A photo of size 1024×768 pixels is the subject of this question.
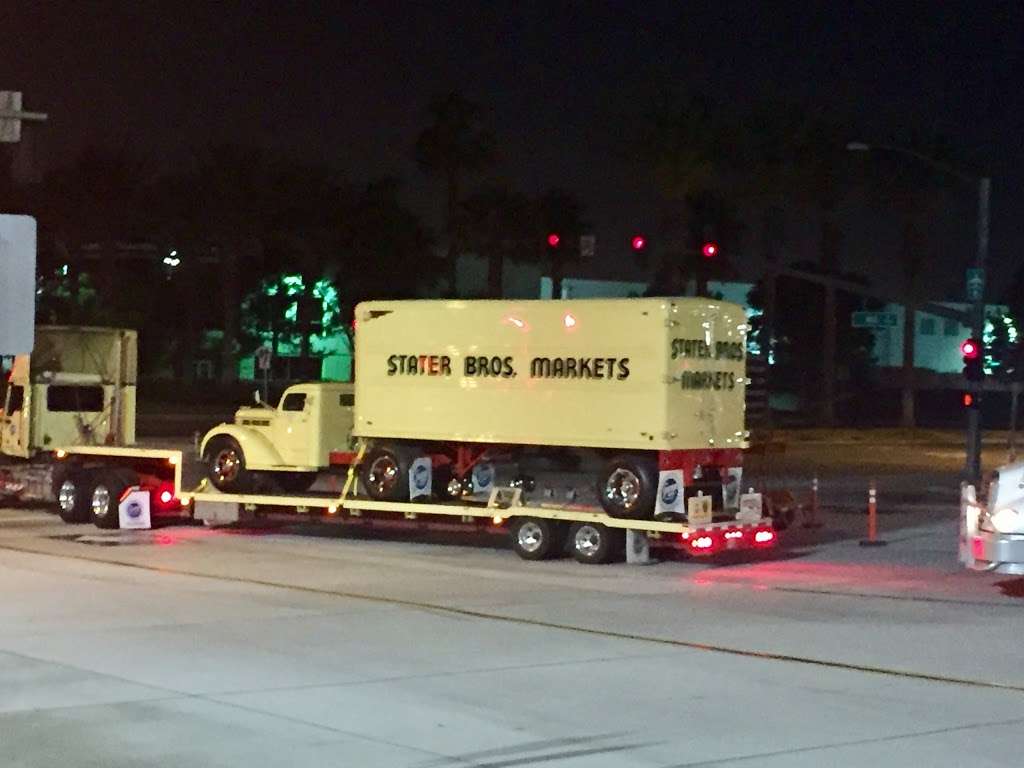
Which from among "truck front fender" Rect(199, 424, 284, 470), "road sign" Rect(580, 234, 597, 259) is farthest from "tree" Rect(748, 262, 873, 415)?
"truck front fender" Rect(199, 424, 284, 470)

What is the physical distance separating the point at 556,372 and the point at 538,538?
86.2 inches

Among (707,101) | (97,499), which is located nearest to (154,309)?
(707,101)

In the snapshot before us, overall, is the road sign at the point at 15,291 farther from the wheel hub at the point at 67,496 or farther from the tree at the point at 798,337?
the tree at the point at 798,337

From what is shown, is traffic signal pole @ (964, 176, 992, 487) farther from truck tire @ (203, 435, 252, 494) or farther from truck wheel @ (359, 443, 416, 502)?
truck tire @ (203, 435, 252, 494)

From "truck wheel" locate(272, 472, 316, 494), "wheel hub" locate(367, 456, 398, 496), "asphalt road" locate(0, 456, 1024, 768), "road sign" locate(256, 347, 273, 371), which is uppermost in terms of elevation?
"road sign" locate(256, 347, 273, 371)

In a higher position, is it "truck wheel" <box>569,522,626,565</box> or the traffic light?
the traffic light

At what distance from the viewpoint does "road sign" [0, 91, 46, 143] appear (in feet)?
69.4

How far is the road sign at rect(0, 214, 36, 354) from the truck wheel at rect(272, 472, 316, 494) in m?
18.0

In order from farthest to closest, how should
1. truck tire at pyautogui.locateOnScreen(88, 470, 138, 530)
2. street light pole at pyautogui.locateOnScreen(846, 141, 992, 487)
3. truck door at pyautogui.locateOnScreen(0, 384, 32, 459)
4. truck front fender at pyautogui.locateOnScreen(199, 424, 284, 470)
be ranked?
street light pole at pyautogui.locateOnScreen(846, 141, 992, 487) < truck door at pyautogui.locateOnScreen(0, 384, 32, 459) < truck tire at pyautogui.locateOnScreen(88, 470, 138, 530) < truck front fender at pyautogui.locateOnScreen(199, 424, 284, 470)

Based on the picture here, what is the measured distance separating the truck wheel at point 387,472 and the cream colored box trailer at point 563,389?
20 mm

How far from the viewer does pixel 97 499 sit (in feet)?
88.5

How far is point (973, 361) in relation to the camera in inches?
1268

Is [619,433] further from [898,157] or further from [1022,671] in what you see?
[898,157]

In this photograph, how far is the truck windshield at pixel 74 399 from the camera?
2898 cm
